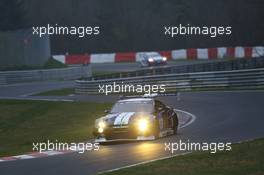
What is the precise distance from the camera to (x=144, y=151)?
48.0 ft

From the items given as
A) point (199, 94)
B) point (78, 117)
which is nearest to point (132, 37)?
point (199, 94)

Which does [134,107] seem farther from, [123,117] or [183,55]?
[183,55]

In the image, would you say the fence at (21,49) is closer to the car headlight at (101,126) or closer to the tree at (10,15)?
the tree at (10,15)

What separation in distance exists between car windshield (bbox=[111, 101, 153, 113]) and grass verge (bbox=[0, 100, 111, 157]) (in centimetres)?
149

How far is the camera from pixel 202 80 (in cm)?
3606

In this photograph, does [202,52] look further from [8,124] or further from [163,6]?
[8,124]

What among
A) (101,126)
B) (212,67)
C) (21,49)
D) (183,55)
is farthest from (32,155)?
(183,55)

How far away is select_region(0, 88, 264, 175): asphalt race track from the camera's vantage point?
12.9 metres

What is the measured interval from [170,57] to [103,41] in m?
6.61

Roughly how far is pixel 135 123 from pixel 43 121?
10.7 meters

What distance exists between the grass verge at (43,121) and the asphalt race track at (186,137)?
115 inches

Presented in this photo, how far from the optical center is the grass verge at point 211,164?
1127cm

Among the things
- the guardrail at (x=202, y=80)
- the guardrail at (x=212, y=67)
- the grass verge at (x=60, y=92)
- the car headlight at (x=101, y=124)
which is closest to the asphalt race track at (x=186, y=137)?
the car headlight at (x=101, y=124)

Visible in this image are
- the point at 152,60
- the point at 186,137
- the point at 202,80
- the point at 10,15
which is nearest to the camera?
the point at 186,137
